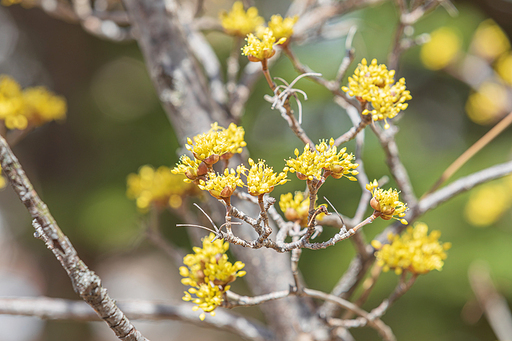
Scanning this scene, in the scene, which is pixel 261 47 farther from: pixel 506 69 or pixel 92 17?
pixel 506 69

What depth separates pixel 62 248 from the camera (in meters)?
0.23

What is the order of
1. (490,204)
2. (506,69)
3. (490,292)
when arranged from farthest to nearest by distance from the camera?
(506,69), (490,204), (490,292)

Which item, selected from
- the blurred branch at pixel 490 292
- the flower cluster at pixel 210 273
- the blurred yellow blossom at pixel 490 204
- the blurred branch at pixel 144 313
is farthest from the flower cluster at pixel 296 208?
the blurred yellow blossom at pixel 490 204

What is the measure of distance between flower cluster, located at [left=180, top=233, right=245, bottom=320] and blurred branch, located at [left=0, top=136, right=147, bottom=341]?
0.06 meters

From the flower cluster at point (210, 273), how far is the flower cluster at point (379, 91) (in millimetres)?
173

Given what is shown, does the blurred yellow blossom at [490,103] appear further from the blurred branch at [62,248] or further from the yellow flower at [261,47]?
the blurred branch at [62,248]

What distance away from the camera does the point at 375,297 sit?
3.85 feet

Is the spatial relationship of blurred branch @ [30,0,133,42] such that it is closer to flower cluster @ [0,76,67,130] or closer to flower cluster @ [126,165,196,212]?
flower cluster @ [0,76,67,130]

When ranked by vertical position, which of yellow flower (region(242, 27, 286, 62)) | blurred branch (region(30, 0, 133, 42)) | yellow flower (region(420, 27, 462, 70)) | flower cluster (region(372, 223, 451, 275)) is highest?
blurred branch (region(30, 0, 133, 42))

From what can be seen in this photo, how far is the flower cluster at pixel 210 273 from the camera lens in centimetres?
30

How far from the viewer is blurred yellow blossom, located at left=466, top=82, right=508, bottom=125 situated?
1.19 m

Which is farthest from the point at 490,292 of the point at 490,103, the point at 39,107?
the point at 39,107


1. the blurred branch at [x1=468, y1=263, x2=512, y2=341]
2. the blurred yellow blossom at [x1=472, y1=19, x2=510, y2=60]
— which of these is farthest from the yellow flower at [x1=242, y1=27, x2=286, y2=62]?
the blurred yellow blossom at [x1=472, y1=19, x2=510, y2=60]

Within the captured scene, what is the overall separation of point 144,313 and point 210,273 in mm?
219
